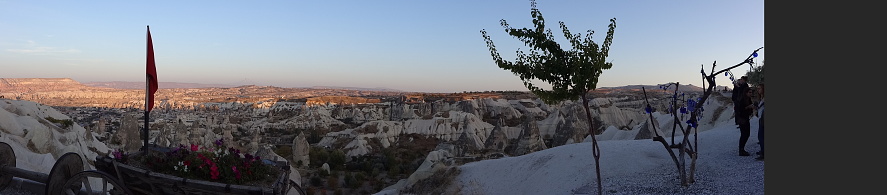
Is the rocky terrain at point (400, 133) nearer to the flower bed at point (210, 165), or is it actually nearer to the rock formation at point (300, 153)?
the rock formation at point (300, 153)

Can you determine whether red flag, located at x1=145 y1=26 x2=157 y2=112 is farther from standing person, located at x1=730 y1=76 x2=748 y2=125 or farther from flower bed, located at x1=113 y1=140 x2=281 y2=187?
standing person, located at x1=730 y1=76 x2=748 y2=125

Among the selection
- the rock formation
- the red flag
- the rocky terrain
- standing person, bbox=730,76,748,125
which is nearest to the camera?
the red flag

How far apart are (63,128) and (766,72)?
24.4 meters

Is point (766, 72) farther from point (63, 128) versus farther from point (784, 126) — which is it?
point (63, 128)

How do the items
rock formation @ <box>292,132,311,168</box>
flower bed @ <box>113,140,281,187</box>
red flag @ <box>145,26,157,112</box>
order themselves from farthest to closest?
1. rock formation @ <box>292,132,311,168</box>
2. red flag @ <box>145,26,157,112</box>
3. flower bed @ <box>113,140,281,187</box>

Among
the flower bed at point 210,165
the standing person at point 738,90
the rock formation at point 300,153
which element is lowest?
the rock formation at point 300,153

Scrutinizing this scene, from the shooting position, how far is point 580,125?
37125 mm

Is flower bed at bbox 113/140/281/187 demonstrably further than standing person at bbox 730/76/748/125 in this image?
No

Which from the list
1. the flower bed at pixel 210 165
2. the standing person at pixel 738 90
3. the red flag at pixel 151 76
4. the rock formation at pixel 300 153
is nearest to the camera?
the flower bed at pixel 210 165

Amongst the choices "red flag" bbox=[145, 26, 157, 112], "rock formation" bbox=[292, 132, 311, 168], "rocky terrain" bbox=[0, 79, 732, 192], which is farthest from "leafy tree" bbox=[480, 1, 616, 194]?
"rock formation" bbox=[292, 132, 311, 168]

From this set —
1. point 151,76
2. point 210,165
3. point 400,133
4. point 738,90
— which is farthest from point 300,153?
point 738,90

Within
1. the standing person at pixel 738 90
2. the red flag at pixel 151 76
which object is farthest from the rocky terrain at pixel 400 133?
the red flag at pixel 151 76

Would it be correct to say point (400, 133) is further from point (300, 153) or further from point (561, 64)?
point (561, 64)

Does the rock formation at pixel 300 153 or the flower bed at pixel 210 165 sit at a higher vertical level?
the flower bed at pixel 210 165
